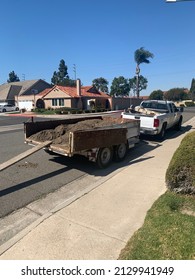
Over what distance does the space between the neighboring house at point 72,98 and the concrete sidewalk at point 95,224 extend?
127 ft

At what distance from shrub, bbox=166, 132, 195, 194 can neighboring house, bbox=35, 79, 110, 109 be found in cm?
3970

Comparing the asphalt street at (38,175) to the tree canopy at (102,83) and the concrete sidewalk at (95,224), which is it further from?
the tree canopy at (102,83)

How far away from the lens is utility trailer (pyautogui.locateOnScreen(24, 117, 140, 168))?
626cm

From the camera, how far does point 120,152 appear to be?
8094 mm

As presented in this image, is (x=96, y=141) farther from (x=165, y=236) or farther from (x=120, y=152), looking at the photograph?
(x=165, y=236)

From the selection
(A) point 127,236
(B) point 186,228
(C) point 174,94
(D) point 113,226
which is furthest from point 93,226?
(C) point 174,94

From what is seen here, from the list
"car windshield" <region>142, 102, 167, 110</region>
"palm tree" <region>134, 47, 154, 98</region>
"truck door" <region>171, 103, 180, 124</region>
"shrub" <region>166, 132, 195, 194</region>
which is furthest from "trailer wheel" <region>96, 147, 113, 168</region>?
"palm tree" <region>134, 47, 154, 98</region>

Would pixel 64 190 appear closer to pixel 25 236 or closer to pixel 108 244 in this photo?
pixel 25 236

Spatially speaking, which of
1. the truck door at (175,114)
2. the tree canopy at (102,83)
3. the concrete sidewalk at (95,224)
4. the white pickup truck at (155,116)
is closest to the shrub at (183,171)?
the concrete sidewalk at (95,224)

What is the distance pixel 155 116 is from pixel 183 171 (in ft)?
22.5

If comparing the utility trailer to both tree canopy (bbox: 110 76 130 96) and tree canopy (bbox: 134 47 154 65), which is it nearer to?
tree canopy (bbox: 134 47 154 65)

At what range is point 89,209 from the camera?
15.1ft

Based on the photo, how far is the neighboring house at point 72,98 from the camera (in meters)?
44.1

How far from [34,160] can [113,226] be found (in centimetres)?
462
